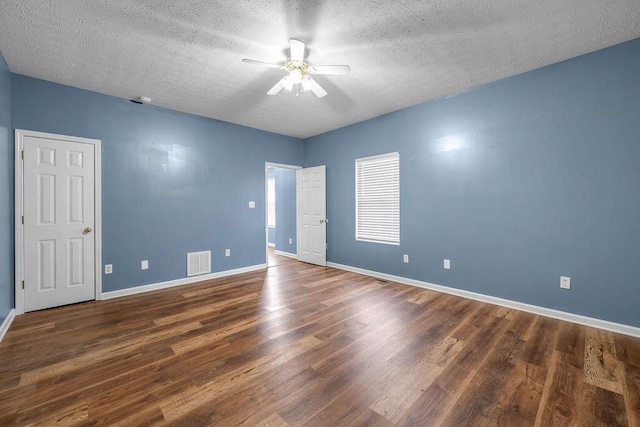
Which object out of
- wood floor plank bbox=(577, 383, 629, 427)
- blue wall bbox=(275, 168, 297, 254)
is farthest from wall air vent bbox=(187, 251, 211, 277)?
wood floor plank bbox=(577, 383, 629, 427)

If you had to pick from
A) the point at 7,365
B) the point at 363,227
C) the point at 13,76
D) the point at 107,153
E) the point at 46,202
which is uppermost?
the point at 13,76

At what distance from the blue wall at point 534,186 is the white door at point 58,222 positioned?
440cm

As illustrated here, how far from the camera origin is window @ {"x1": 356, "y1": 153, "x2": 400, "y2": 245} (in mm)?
4492

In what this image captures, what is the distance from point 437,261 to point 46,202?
520 cm

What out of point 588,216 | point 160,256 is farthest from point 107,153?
point 588,216

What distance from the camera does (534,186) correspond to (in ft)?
10.1

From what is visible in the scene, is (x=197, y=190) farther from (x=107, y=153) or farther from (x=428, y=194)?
(x=428, y=194)

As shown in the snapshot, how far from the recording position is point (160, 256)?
4.11m

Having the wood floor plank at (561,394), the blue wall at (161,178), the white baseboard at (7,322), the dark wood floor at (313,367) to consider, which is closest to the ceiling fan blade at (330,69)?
the dark wood floor at (313,367)

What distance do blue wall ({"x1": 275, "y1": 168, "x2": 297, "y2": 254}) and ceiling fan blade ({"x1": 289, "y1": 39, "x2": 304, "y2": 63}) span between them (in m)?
4.15

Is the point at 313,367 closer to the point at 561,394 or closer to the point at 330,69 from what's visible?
the point at 561,394

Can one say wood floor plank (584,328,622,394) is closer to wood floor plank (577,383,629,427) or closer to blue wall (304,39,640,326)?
wood floor plank (577,383,629,427)

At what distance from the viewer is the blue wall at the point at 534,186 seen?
2600 millimetres

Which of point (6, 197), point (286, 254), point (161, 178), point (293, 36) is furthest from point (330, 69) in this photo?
point (286, 254)
